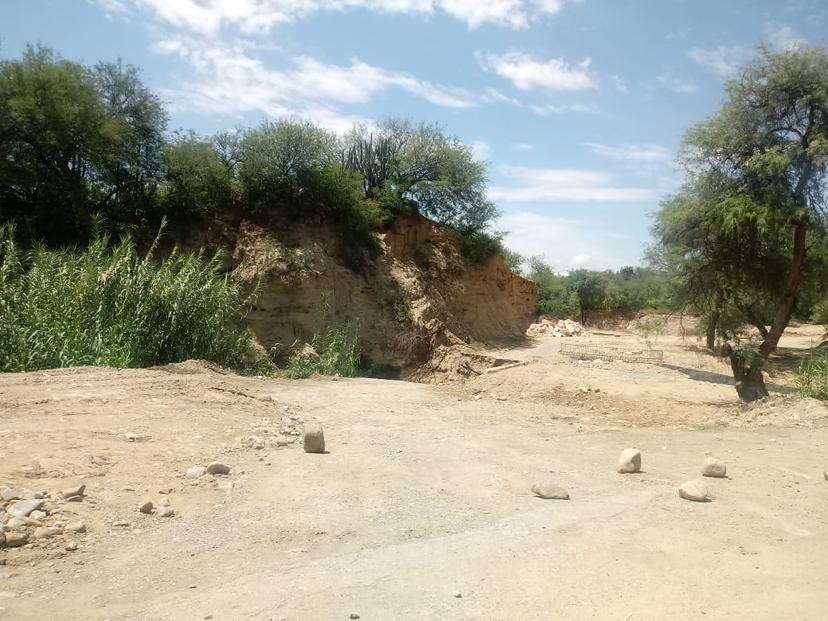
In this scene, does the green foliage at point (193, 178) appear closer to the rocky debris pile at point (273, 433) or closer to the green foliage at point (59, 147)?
the green foliage at point (59, 147)

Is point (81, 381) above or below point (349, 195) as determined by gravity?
below

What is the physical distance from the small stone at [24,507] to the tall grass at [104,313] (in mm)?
6581

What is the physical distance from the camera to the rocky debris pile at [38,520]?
13.1ft

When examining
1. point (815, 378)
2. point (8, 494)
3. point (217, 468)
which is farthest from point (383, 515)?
point (815, 378)

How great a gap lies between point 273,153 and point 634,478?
55.1 ft

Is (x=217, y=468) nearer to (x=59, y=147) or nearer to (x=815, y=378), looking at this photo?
(x=815, y=378)

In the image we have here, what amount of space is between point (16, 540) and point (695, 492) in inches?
203

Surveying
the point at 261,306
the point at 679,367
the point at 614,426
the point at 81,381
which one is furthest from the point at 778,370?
the point at 81,381

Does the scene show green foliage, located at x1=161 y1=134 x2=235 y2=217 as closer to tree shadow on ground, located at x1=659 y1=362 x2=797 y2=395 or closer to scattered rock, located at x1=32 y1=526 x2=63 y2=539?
tree shadow on ground, located at x1=659 y1=362 x2=797 y2=395

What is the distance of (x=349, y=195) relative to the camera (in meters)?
21.2

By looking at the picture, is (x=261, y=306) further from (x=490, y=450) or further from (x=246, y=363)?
(x=490, y=450)

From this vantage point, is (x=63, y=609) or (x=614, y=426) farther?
(x=614, y=426)

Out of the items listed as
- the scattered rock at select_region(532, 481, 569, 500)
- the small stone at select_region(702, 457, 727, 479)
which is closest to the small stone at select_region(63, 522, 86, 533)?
the scattered rock at select_region(532, 481, 569, 500)

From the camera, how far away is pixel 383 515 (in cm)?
500
